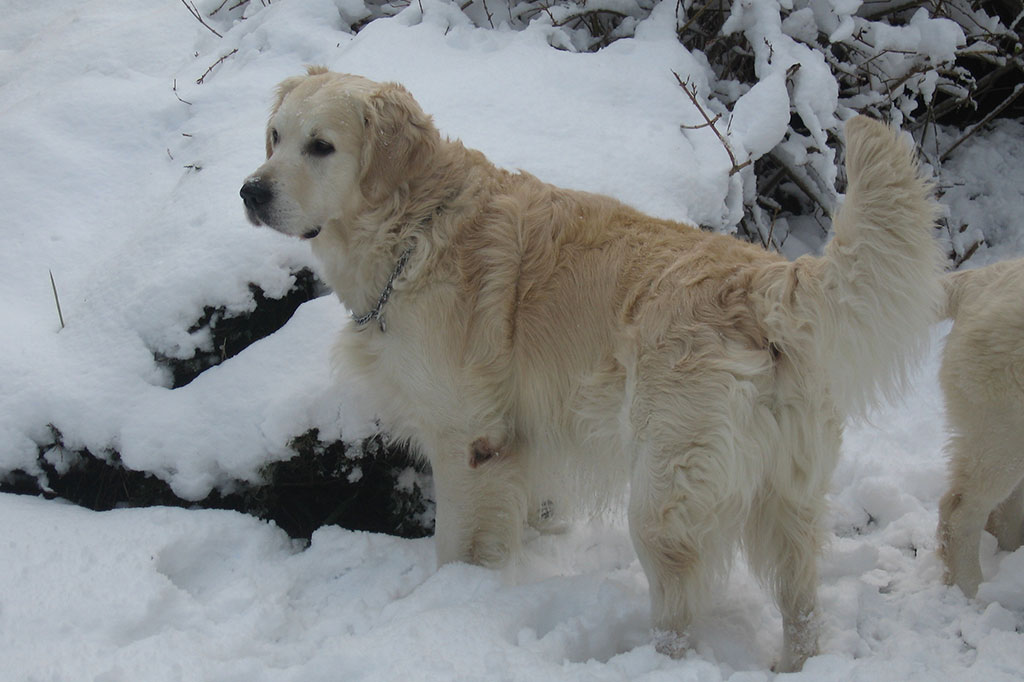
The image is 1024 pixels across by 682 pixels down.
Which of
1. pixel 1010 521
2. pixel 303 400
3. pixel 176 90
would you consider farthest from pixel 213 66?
pixel 1010 521

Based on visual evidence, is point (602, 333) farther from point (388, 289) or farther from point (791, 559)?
point (791, 559)

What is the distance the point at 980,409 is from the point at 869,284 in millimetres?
1138

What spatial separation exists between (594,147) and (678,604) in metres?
2.61

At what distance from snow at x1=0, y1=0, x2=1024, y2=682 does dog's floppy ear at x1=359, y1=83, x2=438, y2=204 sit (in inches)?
33.4

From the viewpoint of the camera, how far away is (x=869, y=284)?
212cm

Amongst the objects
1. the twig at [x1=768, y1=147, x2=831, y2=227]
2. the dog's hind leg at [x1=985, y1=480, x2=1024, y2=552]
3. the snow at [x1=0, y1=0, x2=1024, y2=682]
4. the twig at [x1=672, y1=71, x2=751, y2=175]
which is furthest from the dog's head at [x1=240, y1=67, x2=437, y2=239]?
the twig at [x1=768, y1=147, x2=831, y2=227]

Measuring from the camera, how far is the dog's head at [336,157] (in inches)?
111

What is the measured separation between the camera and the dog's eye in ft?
9.40

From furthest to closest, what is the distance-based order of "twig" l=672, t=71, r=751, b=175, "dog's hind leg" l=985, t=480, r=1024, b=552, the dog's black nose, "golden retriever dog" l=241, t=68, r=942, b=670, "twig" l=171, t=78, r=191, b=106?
"twig" l=171, t=78, r=191, b=106 → "twig" l=672, t=71, r=751, b=175 → "dog's hind leg" l=985, t=480, r=1024, b=552 → the dog's black nose → "golden retriever dog" l=241, t=68, r=942, b=670

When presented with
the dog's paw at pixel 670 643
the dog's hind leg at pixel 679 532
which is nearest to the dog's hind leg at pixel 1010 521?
the dog's hind leg at pixel 679 532

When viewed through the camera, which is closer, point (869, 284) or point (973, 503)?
point (869, 284)

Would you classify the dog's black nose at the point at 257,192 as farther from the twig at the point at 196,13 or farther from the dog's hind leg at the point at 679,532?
the twig at the point at 196,13

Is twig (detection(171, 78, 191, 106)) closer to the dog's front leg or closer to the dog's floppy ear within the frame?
the dog's floppy ear

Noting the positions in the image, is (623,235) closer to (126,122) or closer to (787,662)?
(787,662)
